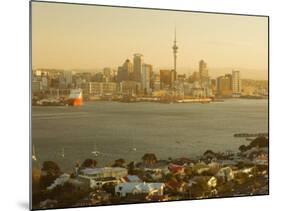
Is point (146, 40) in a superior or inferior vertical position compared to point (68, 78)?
superior

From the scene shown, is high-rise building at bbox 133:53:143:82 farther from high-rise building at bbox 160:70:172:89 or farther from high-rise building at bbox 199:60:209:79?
high-rise building at bbox 199:60:209:79

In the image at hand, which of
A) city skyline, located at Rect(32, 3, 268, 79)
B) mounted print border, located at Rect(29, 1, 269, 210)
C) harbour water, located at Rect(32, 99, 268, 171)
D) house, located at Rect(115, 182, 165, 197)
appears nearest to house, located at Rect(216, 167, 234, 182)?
mounted print border, located at Rect(29, 1, 269, 210)

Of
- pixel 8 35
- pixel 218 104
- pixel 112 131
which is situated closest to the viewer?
pixel 8 35

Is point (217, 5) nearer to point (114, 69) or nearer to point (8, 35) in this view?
point (114, 69)

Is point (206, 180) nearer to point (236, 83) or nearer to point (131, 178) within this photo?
point (131, 178)

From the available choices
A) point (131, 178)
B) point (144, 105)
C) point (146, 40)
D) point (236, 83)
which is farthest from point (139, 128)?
point (236, 83)

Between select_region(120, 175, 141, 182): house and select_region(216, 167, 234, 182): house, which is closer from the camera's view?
select_region(120, 175, 141, 182): house
